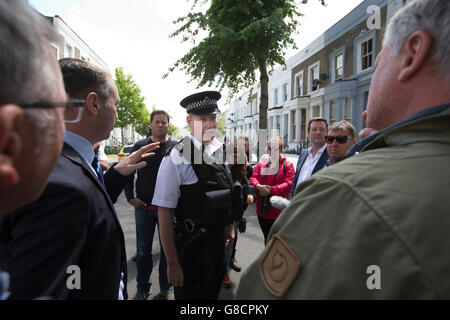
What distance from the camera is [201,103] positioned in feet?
8.34

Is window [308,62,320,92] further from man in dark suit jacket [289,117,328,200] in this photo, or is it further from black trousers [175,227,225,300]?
black trousers [175,227,225,300]

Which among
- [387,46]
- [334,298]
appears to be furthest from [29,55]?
[387,46]

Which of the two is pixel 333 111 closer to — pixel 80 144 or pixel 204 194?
pixel 204 194

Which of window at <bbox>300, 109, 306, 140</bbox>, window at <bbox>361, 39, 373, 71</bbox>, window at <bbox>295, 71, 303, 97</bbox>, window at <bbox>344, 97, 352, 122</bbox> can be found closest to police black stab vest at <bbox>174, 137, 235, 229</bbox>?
window at <bbox>361, 39, 373, 71</bbox>

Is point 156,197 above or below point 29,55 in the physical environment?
below

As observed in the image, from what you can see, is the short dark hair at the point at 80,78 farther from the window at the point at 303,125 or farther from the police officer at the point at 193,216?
the window at the point at 303,125

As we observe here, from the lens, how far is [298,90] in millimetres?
23047

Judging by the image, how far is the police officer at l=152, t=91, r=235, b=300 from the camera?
2.09 metres

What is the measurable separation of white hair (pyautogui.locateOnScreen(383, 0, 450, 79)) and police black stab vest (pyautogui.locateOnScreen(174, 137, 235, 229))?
1549mm

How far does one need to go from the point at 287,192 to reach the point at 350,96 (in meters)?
13.6

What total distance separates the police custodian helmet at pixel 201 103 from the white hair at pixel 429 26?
71.0 inches

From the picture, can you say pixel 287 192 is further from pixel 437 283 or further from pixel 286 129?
pixel 286 129

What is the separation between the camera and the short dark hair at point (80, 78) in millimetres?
1410

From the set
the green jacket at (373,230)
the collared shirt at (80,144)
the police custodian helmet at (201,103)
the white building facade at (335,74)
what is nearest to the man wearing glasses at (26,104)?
the green jacket at (373,230)
